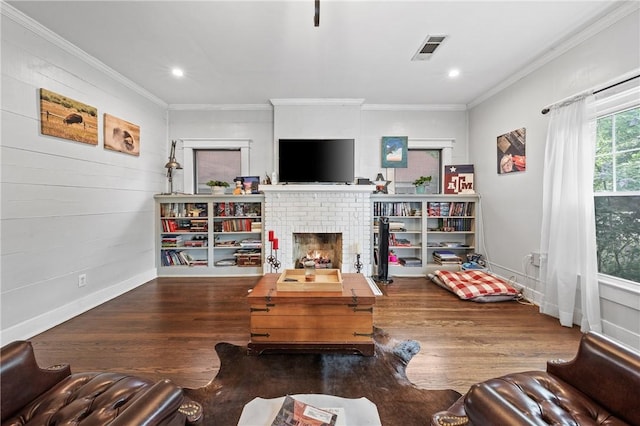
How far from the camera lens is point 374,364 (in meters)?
1.86

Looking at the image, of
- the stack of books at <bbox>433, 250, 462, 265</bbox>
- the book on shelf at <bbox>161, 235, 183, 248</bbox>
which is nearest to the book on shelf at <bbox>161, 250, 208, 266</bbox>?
the book on shelf at <bbox>161, 235, 183, 248</bbox>

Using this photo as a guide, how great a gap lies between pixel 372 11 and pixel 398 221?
2.87m

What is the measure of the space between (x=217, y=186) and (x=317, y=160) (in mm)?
1613

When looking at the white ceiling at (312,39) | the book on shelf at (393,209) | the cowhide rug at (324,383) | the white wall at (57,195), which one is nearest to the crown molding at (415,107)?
the white ceiling at (312,39)

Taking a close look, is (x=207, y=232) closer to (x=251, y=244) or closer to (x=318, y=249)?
(x=251, y=244)

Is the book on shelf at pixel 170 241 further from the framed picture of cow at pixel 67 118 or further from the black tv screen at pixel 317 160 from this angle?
the black tv screen at pixel 317 160

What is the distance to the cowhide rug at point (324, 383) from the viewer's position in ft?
4.78

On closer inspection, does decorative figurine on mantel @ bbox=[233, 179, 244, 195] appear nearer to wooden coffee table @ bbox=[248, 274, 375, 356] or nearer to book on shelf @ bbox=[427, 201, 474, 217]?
wooden coffee table @ bbox=[248, 274, 375, 356]

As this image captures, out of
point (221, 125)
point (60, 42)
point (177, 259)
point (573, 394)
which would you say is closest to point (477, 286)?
point (573, 394)

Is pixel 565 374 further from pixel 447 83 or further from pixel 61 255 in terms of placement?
pixel 61 255

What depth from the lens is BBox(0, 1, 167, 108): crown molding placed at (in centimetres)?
214

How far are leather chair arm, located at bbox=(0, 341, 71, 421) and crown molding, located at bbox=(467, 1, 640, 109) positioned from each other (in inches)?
165

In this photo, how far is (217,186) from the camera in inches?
164

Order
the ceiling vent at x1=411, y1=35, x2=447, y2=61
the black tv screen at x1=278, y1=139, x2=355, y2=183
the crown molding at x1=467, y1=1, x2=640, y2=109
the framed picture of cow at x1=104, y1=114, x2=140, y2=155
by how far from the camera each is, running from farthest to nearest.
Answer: the black tv screen at x1=278, y1=139, x2=355, y2=183
the framed picture of cow at x1=104, y1=114, x2=140, y2=155
the ceiling vent at x1=411, y1=35, x2=447, y2=61
the crown molding at x1=467, y1=1, x2=640, y2=109
